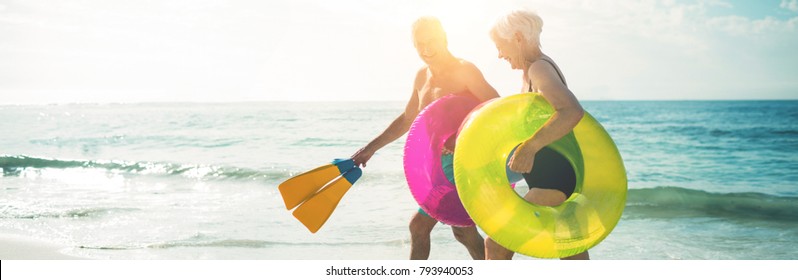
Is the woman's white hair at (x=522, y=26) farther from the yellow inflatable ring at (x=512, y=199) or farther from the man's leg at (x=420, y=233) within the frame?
the man's leg at (x=420, y=233)

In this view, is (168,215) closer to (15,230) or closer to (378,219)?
(15,230)

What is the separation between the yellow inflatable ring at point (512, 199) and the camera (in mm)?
2844

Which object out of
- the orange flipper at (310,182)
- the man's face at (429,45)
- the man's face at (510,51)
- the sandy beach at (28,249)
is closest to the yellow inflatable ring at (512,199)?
the man's face at (510,51)

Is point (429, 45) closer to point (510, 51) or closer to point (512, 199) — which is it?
point (510, 51)

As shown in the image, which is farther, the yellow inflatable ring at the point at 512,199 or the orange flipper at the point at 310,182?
the orange flipper at the point at 310,182

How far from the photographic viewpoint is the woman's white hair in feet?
9.42

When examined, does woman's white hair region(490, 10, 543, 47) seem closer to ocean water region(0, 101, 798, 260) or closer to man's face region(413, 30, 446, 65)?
man's face region(413, 30, 446, 65)

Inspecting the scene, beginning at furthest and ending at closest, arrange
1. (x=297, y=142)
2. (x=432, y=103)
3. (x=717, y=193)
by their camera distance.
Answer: (x=297, y=142) < (x=717, y=193) < (x=432, y=103)

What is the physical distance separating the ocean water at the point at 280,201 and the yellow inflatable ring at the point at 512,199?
8.08 ft

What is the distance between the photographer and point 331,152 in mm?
14555

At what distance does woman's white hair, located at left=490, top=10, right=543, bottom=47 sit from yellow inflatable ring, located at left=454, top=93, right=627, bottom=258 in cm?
24
